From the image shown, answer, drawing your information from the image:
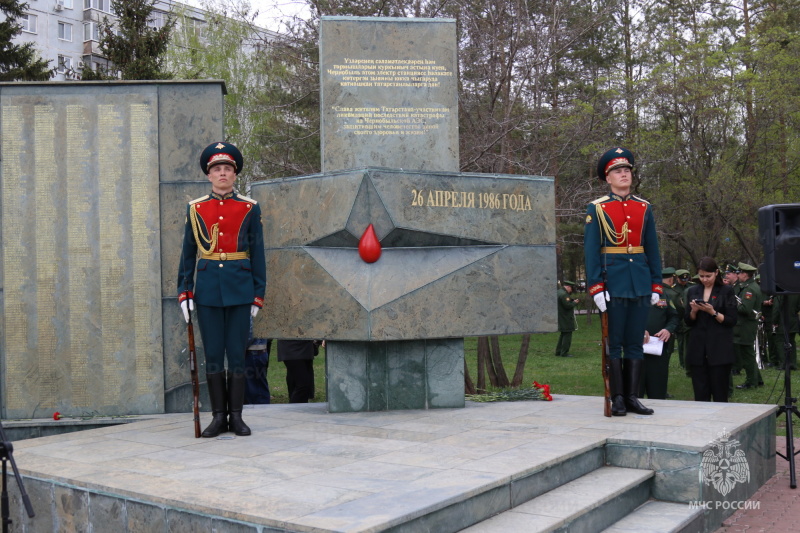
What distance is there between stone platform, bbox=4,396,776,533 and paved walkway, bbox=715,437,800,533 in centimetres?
11

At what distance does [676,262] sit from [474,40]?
2093cm

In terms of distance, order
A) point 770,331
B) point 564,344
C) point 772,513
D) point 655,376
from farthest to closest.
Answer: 1. point 564,344
2. point 770,331
3. point 655,376
4. point 772,513

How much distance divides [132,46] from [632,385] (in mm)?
14885

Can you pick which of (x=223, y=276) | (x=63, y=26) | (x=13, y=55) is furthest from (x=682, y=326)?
(x=63, y=26)

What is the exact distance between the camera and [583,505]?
4324 mm

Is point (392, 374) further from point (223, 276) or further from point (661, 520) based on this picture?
point (661, 520)

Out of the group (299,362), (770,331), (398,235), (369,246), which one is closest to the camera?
(369,246)

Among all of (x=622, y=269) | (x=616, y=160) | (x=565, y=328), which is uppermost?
(x=616, y=160)

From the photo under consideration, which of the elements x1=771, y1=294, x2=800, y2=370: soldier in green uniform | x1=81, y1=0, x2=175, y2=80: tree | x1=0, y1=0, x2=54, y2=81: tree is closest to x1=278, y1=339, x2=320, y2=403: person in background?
x1=771, y1=294, x2=800, y2=370: soldier in green uniform

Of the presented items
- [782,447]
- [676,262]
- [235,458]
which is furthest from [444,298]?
[676,262]

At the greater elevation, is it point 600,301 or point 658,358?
point 600,301

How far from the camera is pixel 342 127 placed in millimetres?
6988

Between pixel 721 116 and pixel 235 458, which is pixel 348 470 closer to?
pixel 235 458

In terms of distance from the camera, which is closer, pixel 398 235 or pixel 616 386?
pixel 616 386
